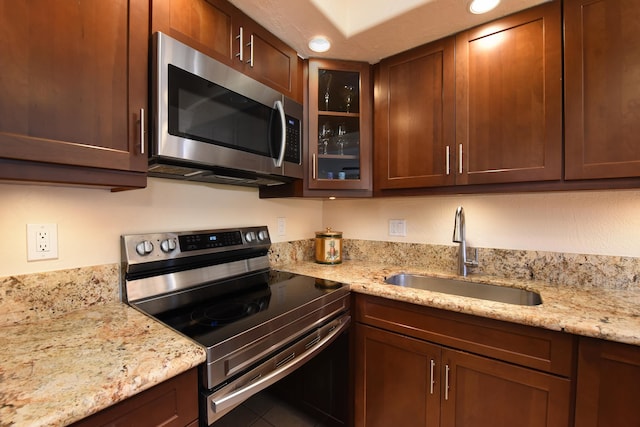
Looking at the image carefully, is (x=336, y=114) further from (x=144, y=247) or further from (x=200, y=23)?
(x=144, y=247)

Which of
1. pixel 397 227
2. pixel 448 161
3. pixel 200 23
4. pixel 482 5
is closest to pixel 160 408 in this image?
pixel 200 23

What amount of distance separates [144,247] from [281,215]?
0.87 metres

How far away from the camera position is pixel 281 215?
189cm

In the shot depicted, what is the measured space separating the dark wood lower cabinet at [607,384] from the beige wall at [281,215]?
2.08 ft

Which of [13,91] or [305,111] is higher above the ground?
[305,111]

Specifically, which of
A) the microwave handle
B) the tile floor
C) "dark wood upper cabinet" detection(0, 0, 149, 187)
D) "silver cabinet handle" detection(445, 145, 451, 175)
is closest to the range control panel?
"dark wood upper cabinet" detection(0, 0, 149, 187)

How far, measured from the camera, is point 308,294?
1.25 meters

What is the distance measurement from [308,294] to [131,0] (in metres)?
1.22

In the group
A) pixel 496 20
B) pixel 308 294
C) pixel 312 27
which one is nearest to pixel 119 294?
pixel 308 294

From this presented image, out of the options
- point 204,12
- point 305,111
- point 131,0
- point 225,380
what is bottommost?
point 225,380

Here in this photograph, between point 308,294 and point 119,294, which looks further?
point 308,294

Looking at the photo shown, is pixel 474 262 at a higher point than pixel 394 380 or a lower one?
higher

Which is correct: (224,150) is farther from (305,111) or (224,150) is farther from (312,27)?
(312,27)

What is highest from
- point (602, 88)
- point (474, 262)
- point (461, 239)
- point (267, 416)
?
point (602, 88)
